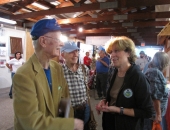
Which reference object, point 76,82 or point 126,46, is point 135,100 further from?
point 76,82

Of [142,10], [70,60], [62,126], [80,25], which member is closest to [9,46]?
[80,25]

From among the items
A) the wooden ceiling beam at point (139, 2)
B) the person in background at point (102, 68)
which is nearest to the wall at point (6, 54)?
the person in background at point (102, 68)

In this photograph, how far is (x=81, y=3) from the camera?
439 cm

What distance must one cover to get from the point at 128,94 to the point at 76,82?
79cm

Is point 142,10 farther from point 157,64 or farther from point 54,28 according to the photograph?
point 54,28

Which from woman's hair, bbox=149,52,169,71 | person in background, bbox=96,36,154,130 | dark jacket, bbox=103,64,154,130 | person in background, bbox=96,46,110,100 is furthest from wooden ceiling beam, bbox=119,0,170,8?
dark jacket, bbox=103,64,154,130

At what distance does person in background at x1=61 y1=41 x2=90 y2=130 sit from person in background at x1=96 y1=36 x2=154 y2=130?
1.74 feet

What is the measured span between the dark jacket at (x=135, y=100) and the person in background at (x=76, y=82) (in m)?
0.67

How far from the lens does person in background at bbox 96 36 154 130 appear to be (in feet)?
3.77

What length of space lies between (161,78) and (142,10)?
5330 mm

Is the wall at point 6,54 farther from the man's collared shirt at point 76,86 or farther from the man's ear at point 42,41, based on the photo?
the man's ear at point 42,41

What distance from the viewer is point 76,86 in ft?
5.94

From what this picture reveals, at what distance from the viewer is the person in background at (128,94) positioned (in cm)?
115

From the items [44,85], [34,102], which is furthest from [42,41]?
[34,102]
